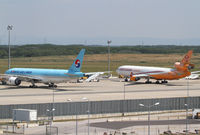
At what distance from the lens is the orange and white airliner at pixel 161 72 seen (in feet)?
414

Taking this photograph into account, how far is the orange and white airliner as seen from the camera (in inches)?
4963

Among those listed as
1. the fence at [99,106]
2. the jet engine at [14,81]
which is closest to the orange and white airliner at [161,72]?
the jet engine at [14,81]

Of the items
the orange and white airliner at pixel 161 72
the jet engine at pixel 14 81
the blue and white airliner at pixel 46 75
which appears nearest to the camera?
the blue and white airliner at pixel 46 75

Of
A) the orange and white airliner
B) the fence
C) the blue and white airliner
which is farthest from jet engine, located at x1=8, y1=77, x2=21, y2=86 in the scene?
the fence

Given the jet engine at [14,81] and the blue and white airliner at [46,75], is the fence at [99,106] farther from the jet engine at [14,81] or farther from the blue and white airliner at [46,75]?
the jet engine at [14,81]

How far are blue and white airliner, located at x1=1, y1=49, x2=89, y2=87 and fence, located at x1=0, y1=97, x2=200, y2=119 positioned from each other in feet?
97.4

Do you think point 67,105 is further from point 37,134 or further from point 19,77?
point 19,77

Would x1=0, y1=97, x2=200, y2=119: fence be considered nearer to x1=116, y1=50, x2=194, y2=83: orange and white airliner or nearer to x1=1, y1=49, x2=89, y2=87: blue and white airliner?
x1=1, y1=49, x2=89, y2=87: blue and white airliner

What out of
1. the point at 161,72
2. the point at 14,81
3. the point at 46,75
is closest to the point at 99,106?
the point at 46,75

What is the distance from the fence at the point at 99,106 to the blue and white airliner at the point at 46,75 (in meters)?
29.7

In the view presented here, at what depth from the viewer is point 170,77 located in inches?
5138

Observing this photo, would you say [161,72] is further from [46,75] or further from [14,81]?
[14,81]

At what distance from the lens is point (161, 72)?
13288 centimetres

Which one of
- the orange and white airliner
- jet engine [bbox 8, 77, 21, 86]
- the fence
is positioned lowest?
the fence
